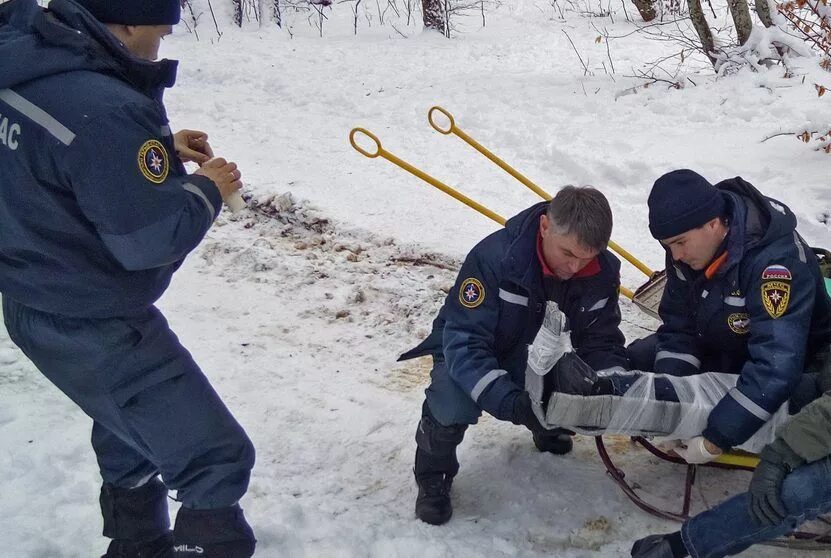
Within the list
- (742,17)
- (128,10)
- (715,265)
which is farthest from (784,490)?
(742,17)

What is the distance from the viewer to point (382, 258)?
5078mm

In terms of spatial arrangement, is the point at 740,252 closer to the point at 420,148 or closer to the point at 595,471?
the point at 595,471

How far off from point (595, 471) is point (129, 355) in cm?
193

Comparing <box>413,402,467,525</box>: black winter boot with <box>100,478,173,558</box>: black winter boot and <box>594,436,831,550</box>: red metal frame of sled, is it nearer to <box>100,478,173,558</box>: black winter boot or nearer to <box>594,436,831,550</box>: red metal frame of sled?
<box>594,436,831,550</box>: red metal frame of sled

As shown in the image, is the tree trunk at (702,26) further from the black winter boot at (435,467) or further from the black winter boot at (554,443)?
the black winter boot at (435,467)

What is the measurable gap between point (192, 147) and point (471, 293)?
1.10 m

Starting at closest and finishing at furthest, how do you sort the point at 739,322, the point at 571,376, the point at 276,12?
the point at 571,376 < the point at 739,322 < the point at 276,12

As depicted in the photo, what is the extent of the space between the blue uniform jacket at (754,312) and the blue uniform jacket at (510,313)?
0.27 metres

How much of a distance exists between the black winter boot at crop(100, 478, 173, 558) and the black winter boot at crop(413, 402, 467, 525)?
924mm

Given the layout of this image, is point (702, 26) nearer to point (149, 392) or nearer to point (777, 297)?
point (777, 297)

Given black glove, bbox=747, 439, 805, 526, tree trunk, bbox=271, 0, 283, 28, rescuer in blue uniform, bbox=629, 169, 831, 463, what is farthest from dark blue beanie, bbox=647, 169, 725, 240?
tree trunk, bbox=271, 0, 283, 28

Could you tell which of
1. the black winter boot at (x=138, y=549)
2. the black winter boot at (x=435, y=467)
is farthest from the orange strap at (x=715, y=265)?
the black winter boot at (x=138, y=549)

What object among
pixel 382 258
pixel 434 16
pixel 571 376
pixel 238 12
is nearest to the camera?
pixel 571 376

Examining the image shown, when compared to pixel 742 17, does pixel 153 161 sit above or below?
below
